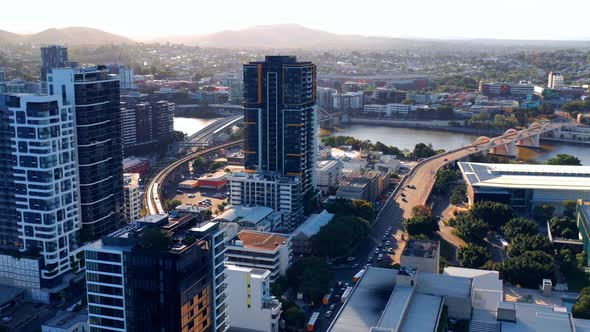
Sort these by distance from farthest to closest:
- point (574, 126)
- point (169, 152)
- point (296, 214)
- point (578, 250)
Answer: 1. point (574, 126)
2. point (169, 152)
3. point (296, 214)
4. point (578, 250)

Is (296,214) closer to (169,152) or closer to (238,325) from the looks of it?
(238,325)

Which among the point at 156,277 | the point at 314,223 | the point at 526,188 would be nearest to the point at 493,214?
the point at 526,188

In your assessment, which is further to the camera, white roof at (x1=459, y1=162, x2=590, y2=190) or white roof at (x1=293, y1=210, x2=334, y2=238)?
white roof at (x1=459, y1=162, x2=590, y2=190)

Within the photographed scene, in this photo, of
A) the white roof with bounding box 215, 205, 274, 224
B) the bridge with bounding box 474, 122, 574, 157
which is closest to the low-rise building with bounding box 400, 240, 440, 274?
the white roof with bounding box 215, 205, 274, 224

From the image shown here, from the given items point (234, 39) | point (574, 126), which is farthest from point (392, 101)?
point (234, 39)

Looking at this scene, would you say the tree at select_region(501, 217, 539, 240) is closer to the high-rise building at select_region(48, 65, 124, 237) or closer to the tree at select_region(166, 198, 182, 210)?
the tree at select_region(166, 198, 182, 210)
